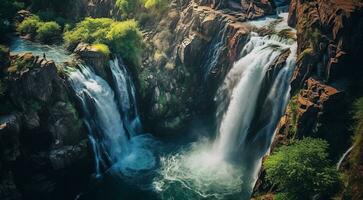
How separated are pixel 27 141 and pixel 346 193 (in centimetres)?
2432

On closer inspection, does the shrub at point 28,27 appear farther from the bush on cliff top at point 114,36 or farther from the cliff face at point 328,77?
the cliff face at point 328,77

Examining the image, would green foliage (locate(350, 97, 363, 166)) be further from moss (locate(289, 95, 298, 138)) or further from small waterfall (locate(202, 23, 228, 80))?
small waterfall (locate(202, 23, 228, 80))

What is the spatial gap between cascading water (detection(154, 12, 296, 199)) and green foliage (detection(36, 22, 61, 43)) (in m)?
18.3

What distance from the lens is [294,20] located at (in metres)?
37.5

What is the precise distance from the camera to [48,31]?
4184 centimetres

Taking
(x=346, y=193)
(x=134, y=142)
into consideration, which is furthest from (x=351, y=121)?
(x=134, y=142)

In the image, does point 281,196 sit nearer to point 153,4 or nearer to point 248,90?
point 248,90

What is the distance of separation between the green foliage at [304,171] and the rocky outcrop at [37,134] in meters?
17.1

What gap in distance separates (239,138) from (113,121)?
12.4 metres

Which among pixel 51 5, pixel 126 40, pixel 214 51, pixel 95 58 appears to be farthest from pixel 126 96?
pixel 51 5

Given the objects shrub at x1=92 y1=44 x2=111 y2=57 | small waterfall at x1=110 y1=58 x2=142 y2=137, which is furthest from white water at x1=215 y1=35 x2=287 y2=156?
shrub at x1=92 y1=44 x2=111 y2=57

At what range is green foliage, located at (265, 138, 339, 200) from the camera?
26219mm

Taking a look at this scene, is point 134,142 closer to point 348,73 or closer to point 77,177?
point 77,177

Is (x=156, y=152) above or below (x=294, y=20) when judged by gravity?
below
